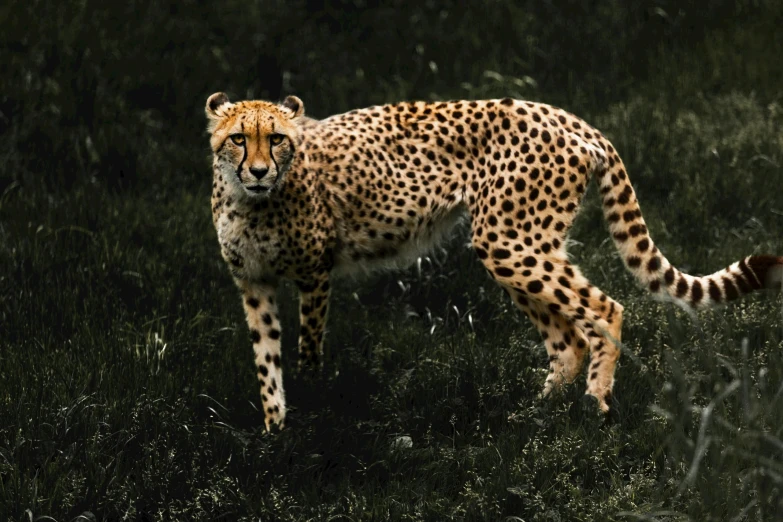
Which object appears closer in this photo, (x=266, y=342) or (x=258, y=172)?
(x=258, y=172)

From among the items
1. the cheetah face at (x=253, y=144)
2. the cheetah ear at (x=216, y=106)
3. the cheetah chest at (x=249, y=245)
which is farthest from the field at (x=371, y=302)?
the cheetah ear at (x=216, y=106)

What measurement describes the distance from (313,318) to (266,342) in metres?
0.22

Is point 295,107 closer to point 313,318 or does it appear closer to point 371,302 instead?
point 313,318

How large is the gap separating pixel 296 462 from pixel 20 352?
138 centimetres

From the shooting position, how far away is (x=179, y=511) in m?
3.78

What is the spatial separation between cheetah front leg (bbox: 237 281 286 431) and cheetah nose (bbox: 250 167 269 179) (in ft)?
2.03

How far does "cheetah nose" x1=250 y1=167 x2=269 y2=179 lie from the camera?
14.9 feet

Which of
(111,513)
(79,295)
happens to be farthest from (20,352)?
(111,513)

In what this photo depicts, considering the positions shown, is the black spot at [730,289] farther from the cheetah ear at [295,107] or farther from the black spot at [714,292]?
the cheetah ear at [295,107]

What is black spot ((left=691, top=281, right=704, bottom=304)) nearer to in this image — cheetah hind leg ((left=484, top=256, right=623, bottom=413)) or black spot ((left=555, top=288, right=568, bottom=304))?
cheetah hind leg ((left=484, top=256, right=623, bottom=413))

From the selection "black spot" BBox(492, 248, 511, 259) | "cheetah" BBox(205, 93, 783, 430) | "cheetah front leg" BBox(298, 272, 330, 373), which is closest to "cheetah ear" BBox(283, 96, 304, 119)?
A: "cheetah" BBox(205, 93, 783, 430)

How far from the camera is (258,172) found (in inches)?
179

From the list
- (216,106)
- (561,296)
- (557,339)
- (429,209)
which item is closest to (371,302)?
(429,209)

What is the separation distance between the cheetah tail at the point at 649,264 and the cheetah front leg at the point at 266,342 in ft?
4.80
